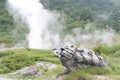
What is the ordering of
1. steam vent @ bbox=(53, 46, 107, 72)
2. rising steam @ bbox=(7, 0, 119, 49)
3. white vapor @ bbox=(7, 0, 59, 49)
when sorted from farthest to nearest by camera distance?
rising steam @ bbox=(7, 0, 119, 49), white vapor @ bbox=(7, 0, 59, 49), steam vent @ bbox=(53, 46, 107, 72)

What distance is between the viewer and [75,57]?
2242 centimetres

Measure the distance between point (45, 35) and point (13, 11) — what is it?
25.1m

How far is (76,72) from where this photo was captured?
22.4 metres

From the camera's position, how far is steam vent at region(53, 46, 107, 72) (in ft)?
72.8

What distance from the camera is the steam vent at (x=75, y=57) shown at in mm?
22203

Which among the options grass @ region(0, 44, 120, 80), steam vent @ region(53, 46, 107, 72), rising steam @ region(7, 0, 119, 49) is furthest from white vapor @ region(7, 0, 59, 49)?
steam vent @ region(53, 46, 107, 72)

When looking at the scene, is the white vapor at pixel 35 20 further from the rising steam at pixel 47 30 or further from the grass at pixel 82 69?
the grass at pixel 82 69

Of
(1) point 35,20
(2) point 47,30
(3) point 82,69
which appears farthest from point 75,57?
(1) point 35,20

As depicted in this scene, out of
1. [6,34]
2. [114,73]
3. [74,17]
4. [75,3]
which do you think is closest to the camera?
[114,73]

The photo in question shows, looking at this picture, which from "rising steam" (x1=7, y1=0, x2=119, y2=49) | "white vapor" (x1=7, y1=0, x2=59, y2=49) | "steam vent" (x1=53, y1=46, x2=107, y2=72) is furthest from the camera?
"rising steam" (x1=7, y1=0, x2=119, y2=49)

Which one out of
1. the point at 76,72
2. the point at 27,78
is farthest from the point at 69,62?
the point at 27,78

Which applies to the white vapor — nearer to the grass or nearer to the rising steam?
the rising steam

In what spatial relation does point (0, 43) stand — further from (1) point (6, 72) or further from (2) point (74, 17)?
(1) point (6, 72)

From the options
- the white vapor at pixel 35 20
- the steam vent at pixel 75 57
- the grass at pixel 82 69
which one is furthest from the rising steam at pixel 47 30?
the steam vent at pixel 75 57
